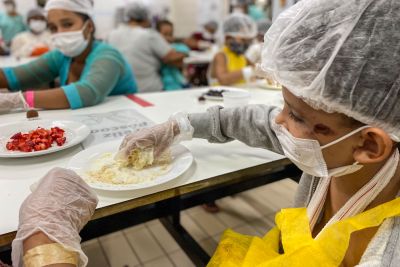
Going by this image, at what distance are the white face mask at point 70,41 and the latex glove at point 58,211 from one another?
1263 mm

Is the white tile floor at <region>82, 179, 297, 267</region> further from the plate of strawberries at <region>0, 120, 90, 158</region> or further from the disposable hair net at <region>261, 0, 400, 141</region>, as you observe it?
the disposable hair net at <region>261, 0, 400, 141</region>

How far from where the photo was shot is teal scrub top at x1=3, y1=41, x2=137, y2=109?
1573 millimetres

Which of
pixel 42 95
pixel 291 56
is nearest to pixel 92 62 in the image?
pixel 42 95

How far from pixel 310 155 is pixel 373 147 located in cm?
14

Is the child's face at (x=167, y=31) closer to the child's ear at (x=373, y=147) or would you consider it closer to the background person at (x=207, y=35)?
the background person at (x=207, y=35)

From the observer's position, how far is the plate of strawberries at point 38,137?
3.29ft

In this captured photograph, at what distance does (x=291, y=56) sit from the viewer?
0.62 meters

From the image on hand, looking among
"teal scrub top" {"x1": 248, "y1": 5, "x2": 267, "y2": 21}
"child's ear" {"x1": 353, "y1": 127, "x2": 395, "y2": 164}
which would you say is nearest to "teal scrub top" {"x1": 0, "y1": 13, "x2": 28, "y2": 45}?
"teal scrub top" {"x1": 248, "y1": 5, "x2": 267, "y2": 21}

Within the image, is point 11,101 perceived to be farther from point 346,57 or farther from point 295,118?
point 346,57

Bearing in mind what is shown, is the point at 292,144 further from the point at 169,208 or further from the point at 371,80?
the point at 169,208

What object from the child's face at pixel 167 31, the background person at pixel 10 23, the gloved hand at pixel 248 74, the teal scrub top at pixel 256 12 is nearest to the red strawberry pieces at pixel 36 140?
the gloved hand at pixel 248 74

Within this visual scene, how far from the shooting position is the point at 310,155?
0.71m

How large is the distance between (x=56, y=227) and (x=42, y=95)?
1.07m

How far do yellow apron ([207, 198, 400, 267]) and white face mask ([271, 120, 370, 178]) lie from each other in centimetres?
11
